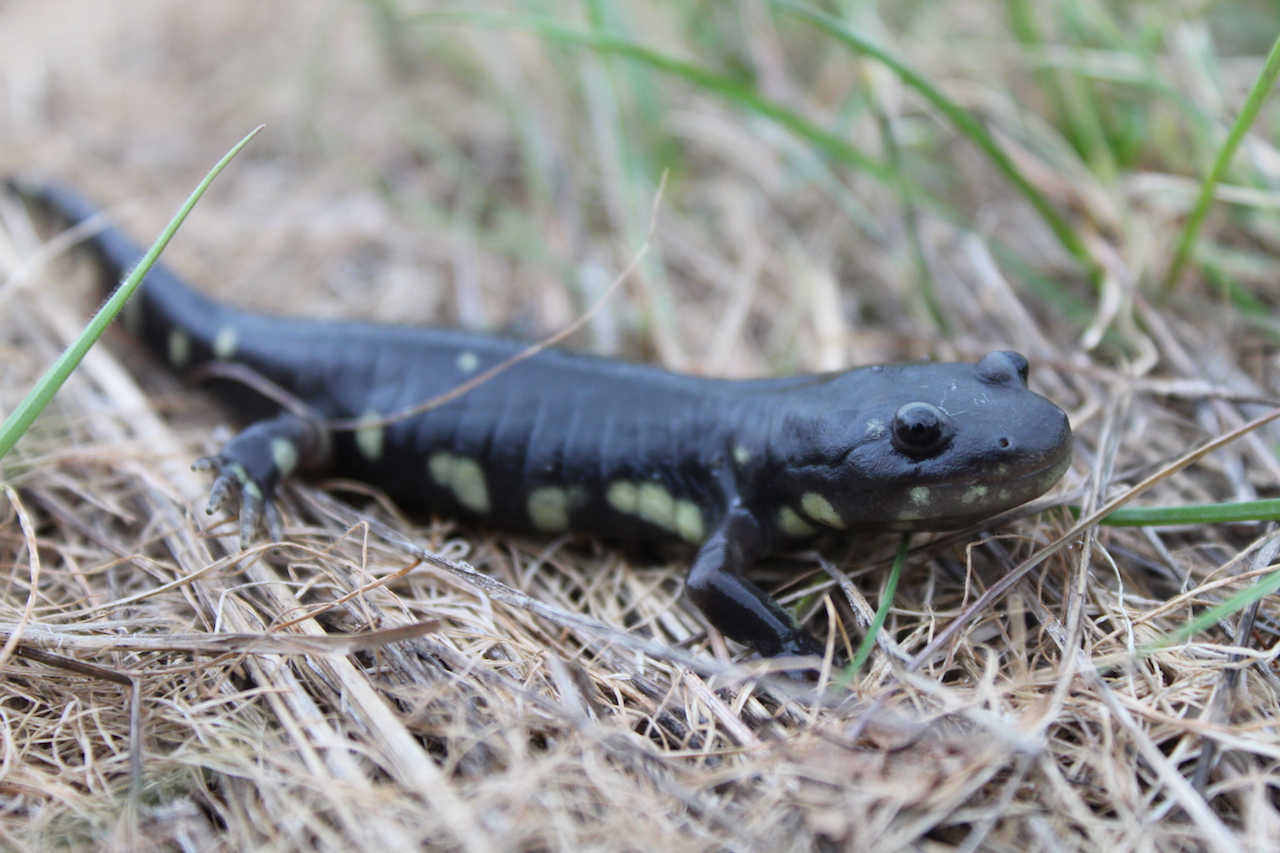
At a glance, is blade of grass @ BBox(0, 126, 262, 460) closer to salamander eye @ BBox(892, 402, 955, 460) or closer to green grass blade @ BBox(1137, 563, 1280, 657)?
salamander eye @ BBox(892, 402, 955, 460)

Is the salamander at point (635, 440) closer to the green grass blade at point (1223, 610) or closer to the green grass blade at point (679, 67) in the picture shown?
the green grass blade at point (1223, 610)

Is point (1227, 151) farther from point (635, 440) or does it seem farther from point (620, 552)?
point (620, 552)

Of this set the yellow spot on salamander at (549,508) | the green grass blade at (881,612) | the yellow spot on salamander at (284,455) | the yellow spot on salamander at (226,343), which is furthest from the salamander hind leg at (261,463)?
the green grass blade at (881,612)

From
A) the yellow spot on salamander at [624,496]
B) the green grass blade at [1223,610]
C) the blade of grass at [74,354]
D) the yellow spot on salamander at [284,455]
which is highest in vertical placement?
the blade of grass at [74,354]

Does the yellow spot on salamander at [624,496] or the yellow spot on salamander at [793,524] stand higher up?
the yellow spot on salamander at [624,496]

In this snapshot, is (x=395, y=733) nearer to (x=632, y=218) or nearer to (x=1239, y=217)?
(x=632, y=218)

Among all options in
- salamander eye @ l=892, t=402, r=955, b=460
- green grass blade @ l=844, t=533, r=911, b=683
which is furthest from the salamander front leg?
salamander eye @ l=892, t=402, r=955, b=460
